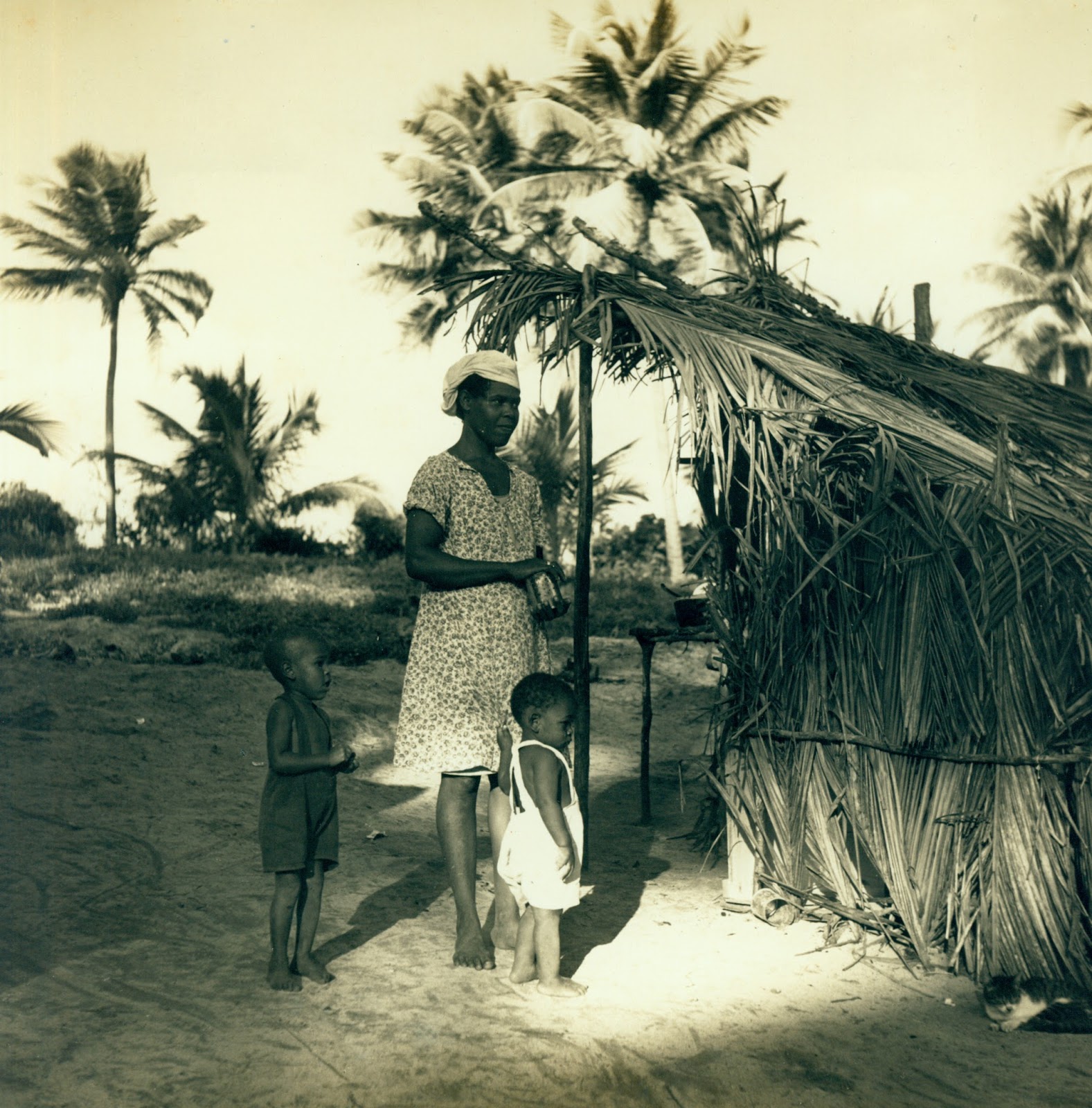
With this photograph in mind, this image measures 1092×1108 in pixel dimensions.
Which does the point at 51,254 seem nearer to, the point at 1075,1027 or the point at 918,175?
the point at 918,175

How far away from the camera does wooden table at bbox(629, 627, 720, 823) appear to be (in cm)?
543

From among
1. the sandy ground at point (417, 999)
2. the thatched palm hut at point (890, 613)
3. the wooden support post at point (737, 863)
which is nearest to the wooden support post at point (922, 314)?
the thatched palm hut at point (890, 613)

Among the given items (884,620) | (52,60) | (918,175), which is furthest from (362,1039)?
(918,175)

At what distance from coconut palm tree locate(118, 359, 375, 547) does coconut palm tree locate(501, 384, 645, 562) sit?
2422 mm

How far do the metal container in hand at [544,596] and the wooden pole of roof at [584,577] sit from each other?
0.74 metres

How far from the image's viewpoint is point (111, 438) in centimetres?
1317

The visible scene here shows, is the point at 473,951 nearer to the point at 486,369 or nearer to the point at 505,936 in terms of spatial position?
the point at 505,936

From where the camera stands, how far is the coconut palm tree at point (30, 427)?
11953 mm

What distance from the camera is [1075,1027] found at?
3393 mm

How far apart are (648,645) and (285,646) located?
9.39 feet

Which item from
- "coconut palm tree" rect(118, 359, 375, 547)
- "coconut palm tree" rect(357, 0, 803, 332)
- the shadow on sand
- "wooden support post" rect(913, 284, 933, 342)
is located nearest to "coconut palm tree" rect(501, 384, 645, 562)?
"coconut palm tree" rect(118, 359, 375, 547)

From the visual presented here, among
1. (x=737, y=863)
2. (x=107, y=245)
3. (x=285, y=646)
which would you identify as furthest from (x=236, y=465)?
(x=285, y=646)

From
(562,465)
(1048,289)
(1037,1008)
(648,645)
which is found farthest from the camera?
(1048,289)

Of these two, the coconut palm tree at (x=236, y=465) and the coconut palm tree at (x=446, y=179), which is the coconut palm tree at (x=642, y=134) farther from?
the coconut palm tree at (x=236, y=465)
